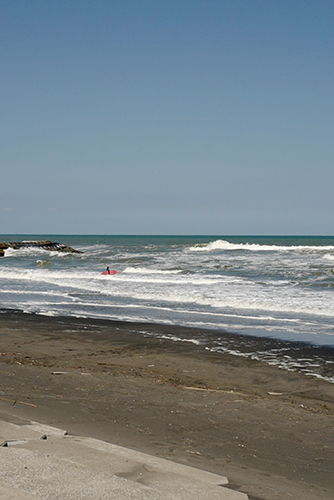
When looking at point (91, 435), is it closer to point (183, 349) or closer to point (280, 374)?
point (280, 374)

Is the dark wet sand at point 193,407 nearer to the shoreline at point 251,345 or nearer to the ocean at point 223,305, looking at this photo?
the shoreline at point 251,345

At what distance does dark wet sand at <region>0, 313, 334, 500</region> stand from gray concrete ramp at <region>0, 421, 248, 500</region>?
539 millimetres

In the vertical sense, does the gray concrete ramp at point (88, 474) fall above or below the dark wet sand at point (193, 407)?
above

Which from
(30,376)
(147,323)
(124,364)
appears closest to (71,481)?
(30,376)

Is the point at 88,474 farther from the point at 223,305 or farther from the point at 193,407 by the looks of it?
the point at 223,305

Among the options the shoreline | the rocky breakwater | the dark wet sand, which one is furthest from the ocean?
the rocky breakwater

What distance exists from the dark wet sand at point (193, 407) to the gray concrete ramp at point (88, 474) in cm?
54

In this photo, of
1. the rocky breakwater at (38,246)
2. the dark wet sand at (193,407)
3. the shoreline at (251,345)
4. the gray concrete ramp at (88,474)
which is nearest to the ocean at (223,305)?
the shoreline at (251,345)

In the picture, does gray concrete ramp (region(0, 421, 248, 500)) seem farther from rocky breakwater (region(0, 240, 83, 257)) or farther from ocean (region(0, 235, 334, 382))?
rocky breakwater (region(0, 240, 83, 257))

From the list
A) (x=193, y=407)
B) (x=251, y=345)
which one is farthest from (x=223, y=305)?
(x=193, y=407)

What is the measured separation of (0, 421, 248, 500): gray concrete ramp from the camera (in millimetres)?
2479

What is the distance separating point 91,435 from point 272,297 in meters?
14.0

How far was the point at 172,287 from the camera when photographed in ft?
69.6

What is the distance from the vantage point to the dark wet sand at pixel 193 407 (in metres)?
3.71
